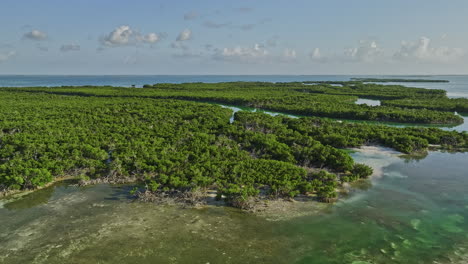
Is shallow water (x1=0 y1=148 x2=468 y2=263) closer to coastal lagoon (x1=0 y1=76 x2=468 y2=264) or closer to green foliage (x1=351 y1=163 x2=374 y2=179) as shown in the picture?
coastal lagoon (x1=0 y1=76 x2=468 y2=264)

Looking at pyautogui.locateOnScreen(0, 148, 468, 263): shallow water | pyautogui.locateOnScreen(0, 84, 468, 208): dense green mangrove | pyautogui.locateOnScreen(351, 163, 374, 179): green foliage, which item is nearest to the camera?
pyautogui.locateOnScreen(0, 148, 468, 263): shallow water

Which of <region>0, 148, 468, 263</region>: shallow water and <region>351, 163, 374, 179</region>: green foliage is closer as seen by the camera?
<region>0, 148, 468, 263</region>: shallow water

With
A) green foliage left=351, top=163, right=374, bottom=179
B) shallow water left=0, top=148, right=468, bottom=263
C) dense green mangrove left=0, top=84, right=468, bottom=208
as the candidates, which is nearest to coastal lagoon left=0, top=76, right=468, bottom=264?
shallow water left=0, top=148, right=468, bottom=263

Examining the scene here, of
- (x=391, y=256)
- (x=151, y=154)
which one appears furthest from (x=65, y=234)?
(x=391, y=256)

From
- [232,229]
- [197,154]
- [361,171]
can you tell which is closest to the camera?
[232,229]

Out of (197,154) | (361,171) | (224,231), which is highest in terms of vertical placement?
(197,154)

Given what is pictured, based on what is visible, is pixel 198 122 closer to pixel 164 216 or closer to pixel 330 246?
pixel 164 216

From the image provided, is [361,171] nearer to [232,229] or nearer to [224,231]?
[232,229]

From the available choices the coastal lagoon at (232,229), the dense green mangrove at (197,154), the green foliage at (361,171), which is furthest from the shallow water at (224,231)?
the green foliage at (361,171)

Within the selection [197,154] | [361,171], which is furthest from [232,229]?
[361,171]

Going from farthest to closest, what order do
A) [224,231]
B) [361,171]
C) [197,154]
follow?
[197,154] < [361,171] < [224,231]
